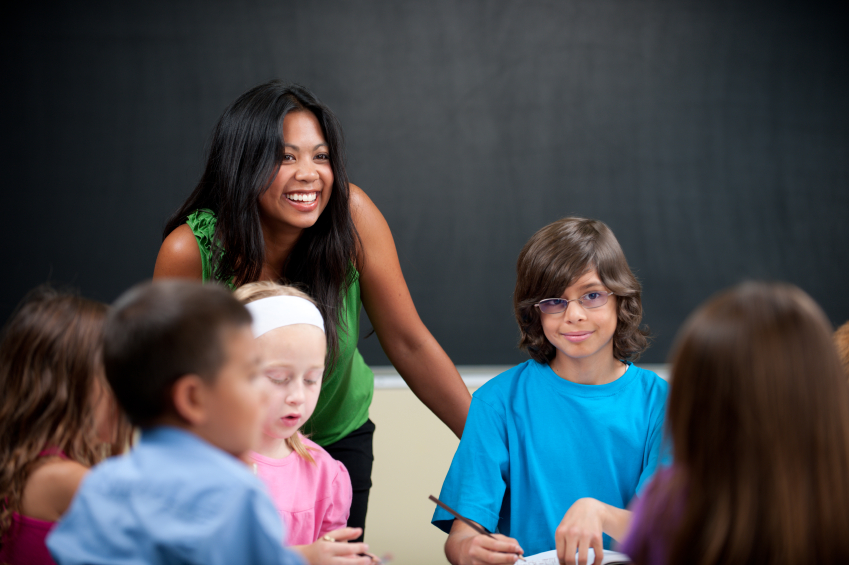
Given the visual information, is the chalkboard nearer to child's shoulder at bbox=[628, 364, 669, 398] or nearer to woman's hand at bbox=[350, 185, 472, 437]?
woman's hand at bbox=[350, 185, 472, 437]

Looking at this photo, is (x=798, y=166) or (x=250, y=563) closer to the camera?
(x=250, y=563)

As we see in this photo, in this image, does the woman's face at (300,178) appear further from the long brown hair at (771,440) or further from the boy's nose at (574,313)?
the long brown hair at (771,440)

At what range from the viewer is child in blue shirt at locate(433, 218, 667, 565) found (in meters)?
1.36

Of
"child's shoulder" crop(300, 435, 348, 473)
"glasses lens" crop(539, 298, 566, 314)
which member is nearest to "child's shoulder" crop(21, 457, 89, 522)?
"child's shoulder" crop(300, 435, 348, 473)

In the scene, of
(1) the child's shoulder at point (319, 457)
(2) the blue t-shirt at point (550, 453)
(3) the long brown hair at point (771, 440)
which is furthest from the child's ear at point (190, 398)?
(2) the blue t-shirt at point (550, 453)

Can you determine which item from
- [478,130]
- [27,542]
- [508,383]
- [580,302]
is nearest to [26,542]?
[27,542]

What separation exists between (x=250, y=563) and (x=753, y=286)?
0.58 meters

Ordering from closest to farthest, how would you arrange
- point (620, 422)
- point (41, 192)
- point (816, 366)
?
1. point (816, 366)
2. point (620, 422)
3. point (41, 192)

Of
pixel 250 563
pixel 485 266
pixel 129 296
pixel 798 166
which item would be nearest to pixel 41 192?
pixel 485 266

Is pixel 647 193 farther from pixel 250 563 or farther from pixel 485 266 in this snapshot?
pixel 250 563

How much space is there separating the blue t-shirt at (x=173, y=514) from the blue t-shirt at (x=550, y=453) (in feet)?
2.35

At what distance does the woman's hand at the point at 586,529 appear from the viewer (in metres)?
1.16

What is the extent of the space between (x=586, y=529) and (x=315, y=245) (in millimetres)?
857

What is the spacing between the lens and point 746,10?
2.57 meters
